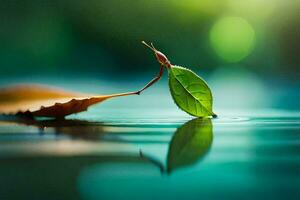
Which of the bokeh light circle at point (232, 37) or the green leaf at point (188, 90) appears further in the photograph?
the bokeh light circle at point (232, 37)

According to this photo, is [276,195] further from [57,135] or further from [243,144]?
[57,135]

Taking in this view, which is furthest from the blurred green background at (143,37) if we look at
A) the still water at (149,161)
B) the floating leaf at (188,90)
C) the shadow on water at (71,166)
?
the shadow on water at (71,166)

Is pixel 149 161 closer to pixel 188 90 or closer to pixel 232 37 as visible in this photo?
pixel 188 90

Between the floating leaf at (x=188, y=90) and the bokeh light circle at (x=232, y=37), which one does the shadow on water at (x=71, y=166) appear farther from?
the bokeh light circle at (x=232, y=37)

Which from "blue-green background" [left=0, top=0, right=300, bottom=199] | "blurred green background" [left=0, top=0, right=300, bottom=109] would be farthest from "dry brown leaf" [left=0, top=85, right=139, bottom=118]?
"blurred green background" [left=0, top=0, right=300, bottom=109]

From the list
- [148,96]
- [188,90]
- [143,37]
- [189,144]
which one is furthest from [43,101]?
[143,37]

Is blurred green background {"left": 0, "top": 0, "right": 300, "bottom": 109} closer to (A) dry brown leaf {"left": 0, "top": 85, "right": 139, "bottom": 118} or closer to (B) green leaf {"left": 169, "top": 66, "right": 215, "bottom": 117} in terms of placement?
(A) dry brown leaf {"left": 0, "top": 85, "right": 139, "bottom": 118}

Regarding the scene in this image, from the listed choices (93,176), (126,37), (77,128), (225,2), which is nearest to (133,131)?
(77,128)
